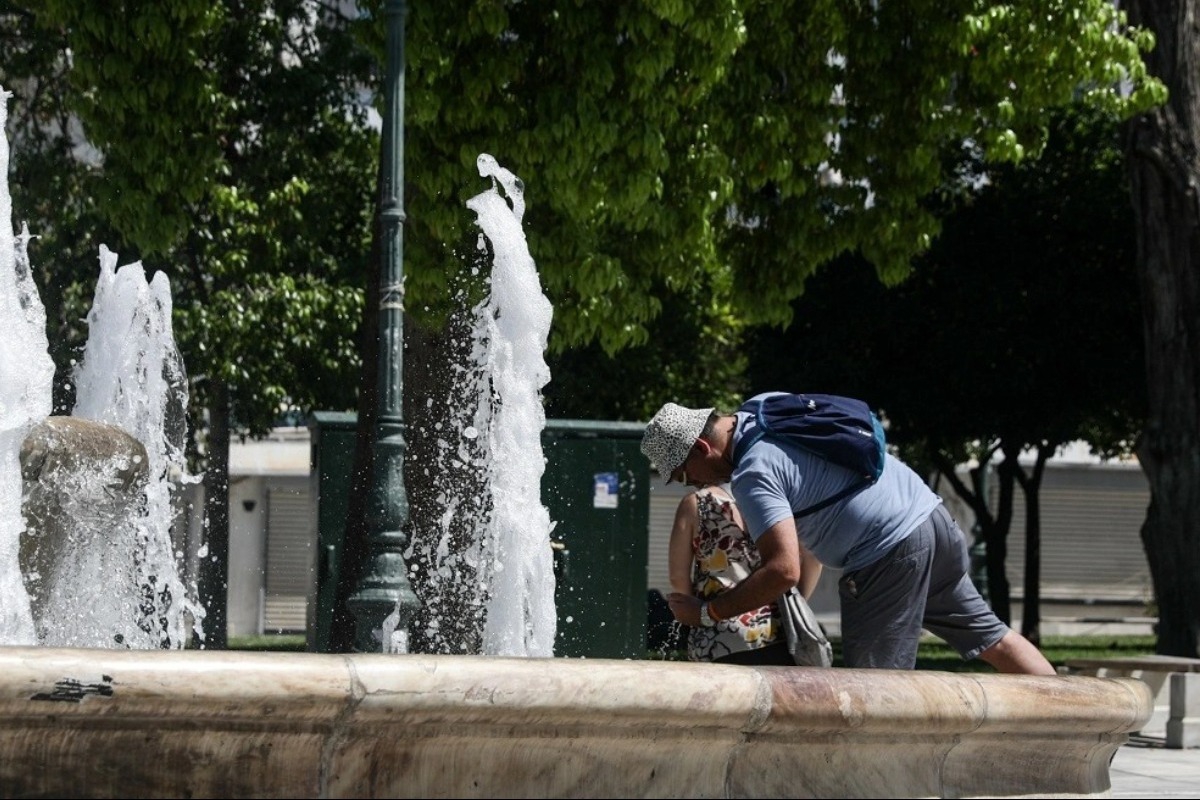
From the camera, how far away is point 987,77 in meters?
14.3

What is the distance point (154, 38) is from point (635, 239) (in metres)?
3.70

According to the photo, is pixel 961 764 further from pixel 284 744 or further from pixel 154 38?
pixel 154 38

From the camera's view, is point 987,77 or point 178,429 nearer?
point 987,77

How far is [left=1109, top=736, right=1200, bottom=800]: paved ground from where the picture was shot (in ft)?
27.2

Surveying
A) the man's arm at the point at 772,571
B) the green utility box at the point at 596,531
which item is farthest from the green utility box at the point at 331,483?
the man's arm at the point at 772,571

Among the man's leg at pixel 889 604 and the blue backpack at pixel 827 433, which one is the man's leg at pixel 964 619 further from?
the blue backpack at pixel 827 433

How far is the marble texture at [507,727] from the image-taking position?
383cm

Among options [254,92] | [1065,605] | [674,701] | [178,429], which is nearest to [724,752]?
[674,701]

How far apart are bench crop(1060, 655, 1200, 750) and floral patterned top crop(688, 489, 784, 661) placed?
5695 millimetres

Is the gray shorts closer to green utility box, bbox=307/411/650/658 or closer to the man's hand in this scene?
the man's hand

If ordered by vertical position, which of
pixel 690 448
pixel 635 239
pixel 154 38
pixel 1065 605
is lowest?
pixel 1065 605

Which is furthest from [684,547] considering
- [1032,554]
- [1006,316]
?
[1032,554]

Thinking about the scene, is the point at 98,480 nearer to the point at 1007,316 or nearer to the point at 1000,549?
the point at 1007,316

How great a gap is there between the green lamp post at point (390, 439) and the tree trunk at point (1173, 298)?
6.80 m
